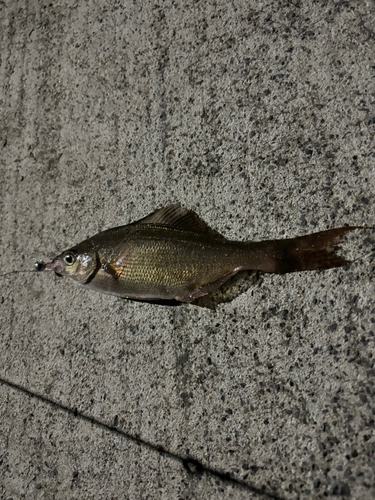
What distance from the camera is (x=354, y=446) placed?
1.72 meters

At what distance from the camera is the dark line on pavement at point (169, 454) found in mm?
1849

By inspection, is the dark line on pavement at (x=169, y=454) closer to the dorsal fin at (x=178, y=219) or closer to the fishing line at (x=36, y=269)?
the fishing line at (x=36, y=269)

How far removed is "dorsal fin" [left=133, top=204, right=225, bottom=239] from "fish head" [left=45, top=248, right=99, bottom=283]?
13.5 inches

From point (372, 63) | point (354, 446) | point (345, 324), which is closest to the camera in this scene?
point (354, 446)

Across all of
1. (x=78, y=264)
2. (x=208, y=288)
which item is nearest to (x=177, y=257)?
(x=208, y=288)

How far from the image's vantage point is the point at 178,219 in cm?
208

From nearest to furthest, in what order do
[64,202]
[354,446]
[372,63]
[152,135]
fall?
[354,446], [372,63], [152,135], [64,202]

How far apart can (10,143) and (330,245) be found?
2.52 meters

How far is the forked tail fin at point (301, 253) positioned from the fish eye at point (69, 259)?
3.40 ft

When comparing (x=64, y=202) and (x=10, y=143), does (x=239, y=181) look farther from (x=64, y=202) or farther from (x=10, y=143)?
(x=10, y=143)

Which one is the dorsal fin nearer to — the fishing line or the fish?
the fish

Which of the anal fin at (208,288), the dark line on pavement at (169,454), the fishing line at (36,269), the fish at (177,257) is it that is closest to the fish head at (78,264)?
the fish at (177,257)

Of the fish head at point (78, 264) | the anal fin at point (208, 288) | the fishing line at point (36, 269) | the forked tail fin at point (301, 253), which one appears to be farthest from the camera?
the fishing line at point (36, 269)

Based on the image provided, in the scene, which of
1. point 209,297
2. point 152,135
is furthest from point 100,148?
point 209,297
